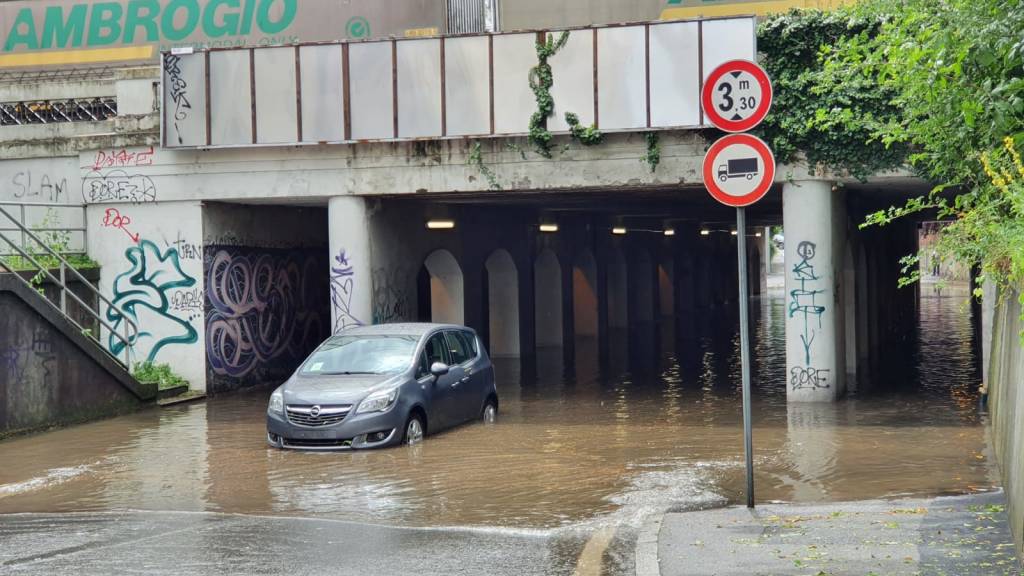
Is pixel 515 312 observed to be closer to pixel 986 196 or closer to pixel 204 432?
pixel 204 432

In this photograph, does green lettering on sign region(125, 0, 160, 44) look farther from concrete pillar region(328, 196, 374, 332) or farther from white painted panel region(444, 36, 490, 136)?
white painted panel region(444, 36, 490, 136)

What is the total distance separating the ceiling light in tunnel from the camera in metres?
25.7

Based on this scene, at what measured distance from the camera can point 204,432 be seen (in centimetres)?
1736

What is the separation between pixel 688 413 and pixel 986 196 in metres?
7.98

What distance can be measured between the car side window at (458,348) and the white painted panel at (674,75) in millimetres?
4783

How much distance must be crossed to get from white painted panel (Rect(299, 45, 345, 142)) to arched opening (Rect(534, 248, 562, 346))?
46.8ft

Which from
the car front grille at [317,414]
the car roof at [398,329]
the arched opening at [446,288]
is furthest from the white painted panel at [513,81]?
the arched opening at [446,288]

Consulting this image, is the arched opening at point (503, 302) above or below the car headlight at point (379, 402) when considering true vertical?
above

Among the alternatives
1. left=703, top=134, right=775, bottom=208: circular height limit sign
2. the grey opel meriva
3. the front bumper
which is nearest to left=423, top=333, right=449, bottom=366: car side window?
the grey opel meriva

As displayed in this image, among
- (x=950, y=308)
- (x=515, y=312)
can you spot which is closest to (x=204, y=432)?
(x=515, y=312)

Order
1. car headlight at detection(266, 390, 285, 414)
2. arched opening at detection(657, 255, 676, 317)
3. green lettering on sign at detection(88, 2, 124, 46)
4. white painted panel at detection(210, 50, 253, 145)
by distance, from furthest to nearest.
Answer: arched opening at detection(657, 255, 676, 317) → green lettering on sign at detection(88, 2, 124, 46) → white painted panel at detection(210, 50, 253, 145) → car headlight at detection(266, 390, 285, 414)

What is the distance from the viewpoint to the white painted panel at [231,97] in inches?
821

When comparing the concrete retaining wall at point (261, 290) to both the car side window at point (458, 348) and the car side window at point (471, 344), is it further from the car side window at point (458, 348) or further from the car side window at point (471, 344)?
the car side window at point (458, 348)

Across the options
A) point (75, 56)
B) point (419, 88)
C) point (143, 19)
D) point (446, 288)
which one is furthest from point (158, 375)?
point (75, 56)
